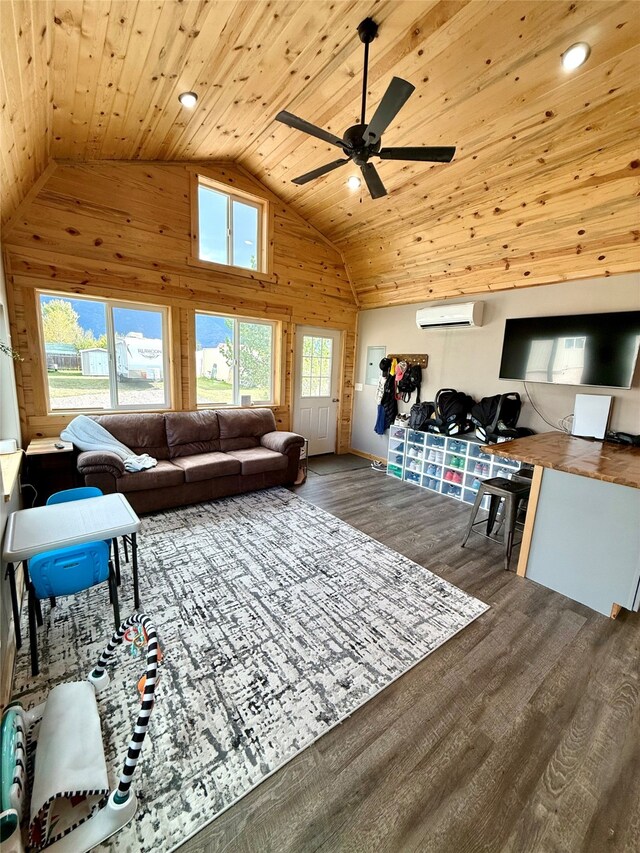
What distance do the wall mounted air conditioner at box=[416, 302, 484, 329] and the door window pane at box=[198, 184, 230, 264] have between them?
265 centimetres

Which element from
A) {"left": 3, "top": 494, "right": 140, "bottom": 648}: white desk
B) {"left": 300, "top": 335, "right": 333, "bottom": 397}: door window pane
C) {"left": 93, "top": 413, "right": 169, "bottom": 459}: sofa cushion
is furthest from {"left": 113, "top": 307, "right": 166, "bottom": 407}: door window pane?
{"left": 3, "top": 494, "right": 140, "bottom": 648}: white desk

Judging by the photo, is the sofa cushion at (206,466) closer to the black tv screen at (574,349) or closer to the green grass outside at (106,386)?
the green grass outside at (106,386)

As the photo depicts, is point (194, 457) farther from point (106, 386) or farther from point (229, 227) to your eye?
point (229, 227)

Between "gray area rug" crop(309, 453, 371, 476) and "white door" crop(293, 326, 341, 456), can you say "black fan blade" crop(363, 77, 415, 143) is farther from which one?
"gray area rug" crop(309, 453, 371, 476)

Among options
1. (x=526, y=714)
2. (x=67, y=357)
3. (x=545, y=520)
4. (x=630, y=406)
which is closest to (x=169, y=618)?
(x=526, y=714)

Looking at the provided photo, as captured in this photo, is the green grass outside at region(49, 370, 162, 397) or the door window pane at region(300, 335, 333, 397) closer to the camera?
the green grass outside at region(49, 370, 162, 397)

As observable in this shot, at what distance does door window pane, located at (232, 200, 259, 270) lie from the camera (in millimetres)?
4520

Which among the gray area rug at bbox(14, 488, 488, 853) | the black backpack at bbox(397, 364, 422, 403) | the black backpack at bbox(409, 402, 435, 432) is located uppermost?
the black backpack at bbox(397, 364, 422, 403)

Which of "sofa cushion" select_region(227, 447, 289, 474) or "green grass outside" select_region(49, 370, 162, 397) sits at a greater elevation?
"green grass outside" select_region(49, 370, 162, 397)

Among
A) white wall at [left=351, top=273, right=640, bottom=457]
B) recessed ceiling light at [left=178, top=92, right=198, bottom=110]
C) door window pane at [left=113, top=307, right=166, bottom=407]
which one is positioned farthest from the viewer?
door window pane at [left=113, top=307, right=166, bottom=407]

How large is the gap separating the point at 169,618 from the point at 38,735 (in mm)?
748

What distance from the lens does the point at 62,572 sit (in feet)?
5.44

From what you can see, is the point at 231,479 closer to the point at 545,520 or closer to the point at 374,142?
the point at 545,520

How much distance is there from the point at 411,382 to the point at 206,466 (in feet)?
9.88
